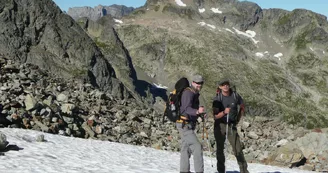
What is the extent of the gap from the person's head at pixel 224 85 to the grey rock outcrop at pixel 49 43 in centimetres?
5348

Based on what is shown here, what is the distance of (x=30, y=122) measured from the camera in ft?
74.0

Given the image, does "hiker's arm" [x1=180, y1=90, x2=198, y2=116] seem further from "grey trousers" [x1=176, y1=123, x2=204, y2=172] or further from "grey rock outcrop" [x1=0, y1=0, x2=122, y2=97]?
"grey rock outcrop" [x1=0, y1=0, x2=122, y2=97]

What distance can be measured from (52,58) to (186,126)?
6519cm

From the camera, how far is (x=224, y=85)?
44.4ft

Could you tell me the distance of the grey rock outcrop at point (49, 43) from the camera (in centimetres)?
6894

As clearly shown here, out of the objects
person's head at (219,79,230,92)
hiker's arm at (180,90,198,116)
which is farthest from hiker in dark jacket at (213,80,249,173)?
hiker's arm at (180,90,198,116)

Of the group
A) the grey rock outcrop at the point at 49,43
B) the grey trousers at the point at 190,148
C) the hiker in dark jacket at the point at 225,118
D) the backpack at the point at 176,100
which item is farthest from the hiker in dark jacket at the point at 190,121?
the grey rock outcrop at the point at 49,43

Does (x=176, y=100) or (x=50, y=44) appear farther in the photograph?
(x=50, y=44)

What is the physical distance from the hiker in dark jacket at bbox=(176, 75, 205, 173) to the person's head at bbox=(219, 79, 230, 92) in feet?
4.99

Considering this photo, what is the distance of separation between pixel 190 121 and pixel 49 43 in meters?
70.1

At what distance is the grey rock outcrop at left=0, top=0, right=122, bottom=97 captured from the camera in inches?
2714

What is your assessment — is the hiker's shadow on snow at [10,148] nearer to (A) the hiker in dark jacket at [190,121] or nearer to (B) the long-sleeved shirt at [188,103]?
(A) the hiker in dark jacket at [190,121]

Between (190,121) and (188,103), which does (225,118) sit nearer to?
(190,121)

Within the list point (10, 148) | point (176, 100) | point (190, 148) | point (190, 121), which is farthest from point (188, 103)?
point (10, 148)
